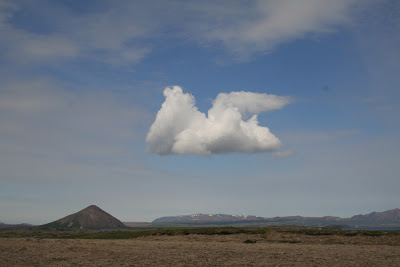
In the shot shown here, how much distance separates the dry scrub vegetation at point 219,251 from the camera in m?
35.6

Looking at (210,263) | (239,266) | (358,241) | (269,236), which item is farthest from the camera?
(269,236)

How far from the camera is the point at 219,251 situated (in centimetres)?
4794

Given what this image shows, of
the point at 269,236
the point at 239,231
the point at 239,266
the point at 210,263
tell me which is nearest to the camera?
the point at 239,266

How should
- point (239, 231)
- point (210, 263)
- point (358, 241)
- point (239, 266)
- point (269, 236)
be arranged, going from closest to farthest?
point (239, 266) → point (210, 263) → point (358, 241) → point (269, 236) → point (239, 231)

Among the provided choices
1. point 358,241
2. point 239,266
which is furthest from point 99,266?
point 358,241

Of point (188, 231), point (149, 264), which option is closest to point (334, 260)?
point (149, 264)

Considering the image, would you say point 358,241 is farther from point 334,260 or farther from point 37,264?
point 37,264

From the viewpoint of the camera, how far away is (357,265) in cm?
3250

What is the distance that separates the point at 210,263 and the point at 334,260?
44.4 ft

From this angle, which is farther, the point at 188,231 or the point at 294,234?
the point at 188,231

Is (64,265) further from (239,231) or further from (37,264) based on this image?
(239,231)

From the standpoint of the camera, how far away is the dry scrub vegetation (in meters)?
35.6

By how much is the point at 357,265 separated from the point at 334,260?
451cm

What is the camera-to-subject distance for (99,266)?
107ft
